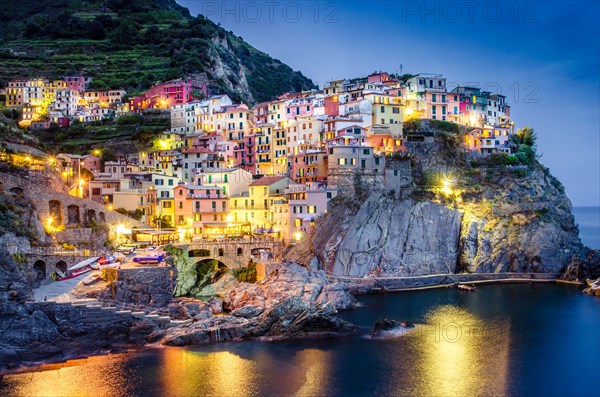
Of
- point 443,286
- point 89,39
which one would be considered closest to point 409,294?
point 443,286

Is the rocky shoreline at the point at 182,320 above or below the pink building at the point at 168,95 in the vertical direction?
below

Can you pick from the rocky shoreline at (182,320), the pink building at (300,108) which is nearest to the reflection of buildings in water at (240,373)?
the rocky shoreline at (182,320)

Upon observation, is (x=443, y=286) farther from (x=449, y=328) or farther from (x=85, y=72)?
(x=85, y=72)

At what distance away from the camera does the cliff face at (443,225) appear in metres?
56.5

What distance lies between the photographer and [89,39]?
11994 centimetres

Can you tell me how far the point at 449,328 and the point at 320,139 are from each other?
30.5 meters

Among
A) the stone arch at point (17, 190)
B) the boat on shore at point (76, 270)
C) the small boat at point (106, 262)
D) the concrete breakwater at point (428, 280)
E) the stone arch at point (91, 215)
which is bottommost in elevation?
the concrete breakwater at point (428, 280)

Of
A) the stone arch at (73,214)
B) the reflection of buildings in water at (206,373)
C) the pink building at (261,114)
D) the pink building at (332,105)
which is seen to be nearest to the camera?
the reflection of buildings in water at (206,373)

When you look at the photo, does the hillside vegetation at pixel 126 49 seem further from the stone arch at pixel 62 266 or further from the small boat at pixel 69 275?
the small boat at pixel 69 275

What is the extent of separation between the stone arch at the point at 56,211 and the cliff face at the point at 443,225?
20148 millimetres

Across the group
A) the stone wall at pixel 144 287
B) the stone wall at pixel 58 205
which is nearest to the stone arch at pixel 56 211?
the stone wall at pixel 58 205

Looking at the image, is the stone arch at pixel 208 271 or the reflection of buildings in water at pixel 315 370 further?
the stone arch at pixel 208 271

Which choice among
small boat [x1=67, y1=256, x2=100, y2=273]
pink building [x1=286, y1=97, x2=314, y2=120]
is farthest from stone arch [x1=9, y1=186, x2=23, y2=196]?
pink building [x1=286, y1=97, x2=314, y2=120]

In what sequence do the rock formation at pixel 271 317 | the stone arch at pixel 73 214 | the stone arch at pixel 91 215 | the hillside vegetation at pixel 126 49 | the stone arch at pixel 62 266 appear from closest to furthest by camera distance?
the rock formation at pixel 271 317, the stone arch at pixel 62 266, the stone arch at pixel 73 214, the stone arch at pixel 91 215, the hillside vegetation at pixel 126 49
